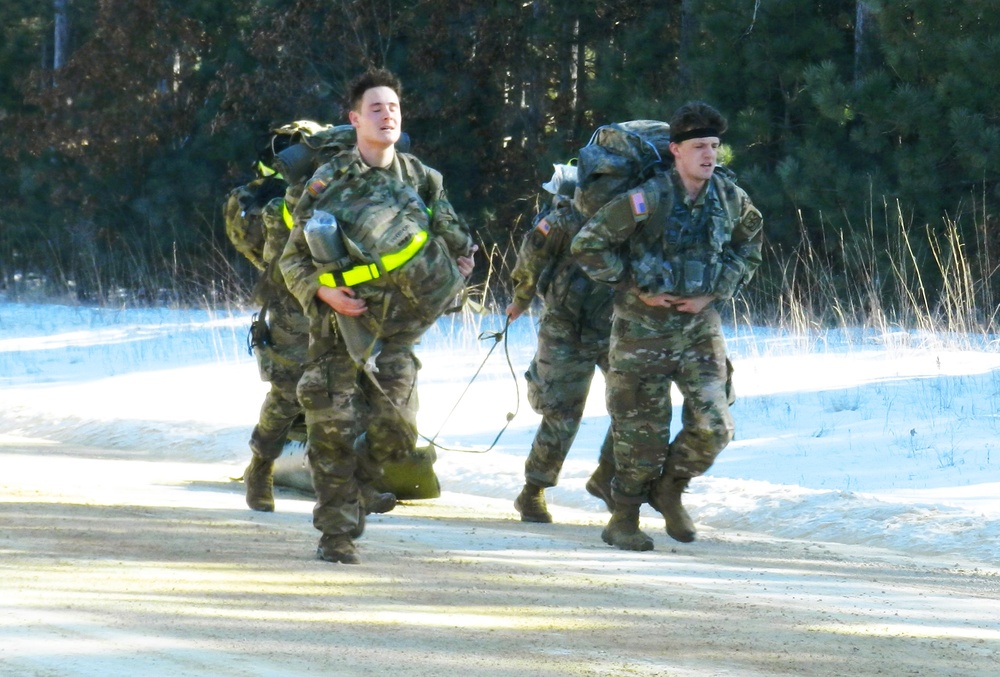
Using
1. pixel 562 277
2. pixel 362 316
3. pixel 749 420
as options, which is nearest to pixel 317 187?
pixel 362 316

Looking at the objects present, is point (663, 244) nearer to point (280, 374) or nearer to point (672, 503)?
point (672, 503)

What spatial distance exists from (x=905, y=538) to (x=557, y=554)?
1.87 m

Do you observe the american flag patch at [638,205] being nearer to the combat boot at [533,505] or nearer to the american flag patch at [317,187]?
the american flag patch at [317,187]

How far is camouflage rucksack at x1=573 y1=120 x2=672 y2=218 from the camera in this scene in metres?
7.86

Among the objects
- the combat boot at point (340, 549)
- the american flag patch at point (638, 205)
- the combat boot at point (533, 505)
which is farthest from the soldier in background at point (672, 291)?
the combat boot at point (340, 549)

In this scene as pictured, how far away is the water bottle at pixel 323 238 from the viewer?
6855 millimetres

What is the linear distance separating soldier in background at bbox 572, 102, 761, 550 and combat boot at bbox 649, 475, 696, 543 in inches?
3.4

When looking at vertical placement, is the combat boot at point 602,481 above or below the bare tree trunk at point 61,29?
below

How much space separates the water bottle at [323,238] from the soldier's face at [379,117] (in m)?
0.43

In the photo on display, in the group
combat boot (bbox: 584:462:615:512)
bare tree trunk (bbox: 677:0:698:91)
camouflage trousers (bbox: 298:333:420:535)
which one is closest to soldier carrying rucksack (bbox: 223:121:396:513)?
combat boot (bbox: 584:462:615:512)

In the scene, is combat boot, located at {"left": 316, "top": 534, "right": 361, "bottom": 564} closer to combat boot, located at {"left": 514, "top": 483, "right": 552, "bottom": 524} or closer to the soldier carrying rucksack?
the soldier carrying rucksack

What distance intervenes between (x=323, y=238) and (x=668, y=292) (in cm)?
166

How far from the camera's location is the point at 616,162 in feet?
25.8

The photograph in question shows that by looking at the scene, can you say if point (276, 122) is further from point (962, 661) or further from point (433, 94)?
point (962, 661)
